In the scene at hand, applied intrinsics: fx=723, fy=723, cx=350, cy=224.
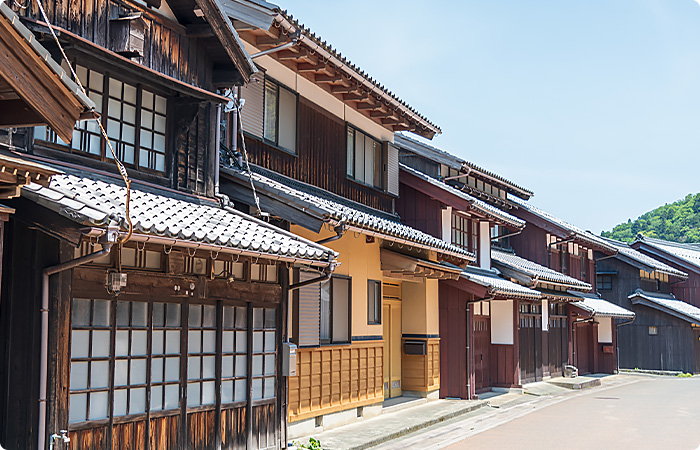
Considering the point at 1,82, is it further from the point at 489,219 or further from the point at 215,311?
the point at 489,219

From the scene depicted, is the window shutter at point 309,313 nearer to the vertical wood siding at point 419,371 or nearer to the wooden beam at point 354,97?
the wooden beam at point 354,97

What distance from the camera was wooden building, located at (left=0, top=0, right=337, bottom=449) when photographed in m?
7.89

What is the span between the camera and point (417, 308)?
65.8 feet

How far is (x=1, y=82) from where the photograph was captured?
5.19 m

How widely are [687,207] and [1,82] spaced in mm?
104682

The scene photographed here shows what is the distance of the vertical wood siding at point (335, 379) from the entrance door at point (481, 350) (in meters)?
7.26

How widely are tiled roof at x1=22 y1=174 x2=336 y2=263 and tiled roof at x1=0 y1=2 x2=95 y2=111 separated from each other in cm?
174

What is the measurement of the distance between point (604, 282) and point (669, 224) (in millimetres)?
63593

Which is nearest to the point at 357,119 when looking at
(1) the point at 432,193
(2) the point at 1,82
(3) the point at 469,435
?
(1) the point at 432,193

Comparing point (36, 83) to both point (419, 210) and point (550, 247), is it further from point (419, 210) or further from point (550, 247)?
point (550, 247)

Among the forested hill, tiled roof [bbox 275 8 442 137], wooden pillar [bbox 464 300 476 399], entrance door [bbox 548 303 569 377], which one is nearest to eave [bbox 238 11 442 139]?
tiled roof [bbox 275 8 442 137]

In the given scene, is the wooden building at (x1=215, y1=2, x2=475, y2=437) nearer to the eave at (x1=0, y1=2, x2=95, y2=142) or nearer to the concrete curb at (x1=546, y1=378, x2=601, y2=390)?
the eave at (x1=0, y1=2, x2=95, y2=142)

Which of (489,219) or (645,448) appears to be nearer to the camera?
(645,448)

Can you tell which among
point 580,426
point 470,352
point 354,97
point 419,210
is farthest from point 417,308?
point 354,97
